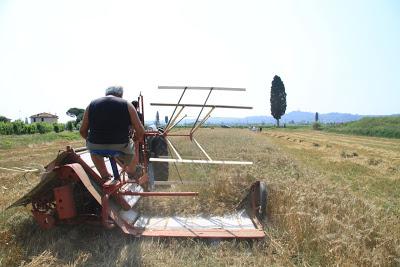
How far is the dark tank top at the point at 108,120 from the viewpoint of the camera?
4.71 m

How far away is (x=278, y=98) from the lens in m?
83.6

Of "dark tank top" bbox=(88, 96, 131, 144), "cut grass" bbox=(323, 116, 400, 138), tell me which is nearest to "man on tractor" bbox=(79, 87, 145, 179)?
"dark tank top" bbox=(88, 96, 131, 144)

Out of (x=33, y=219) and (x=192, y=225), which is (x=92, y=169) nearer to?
(x=33, y=219)

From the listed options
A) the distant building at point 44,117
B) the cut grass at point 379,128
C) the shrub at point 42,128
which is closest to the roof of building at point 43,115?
the distant building at point 44,117

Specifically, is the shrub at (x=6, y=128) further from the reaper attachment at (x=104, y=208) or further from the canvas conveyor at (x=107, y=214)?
the canvas conveyor at (x=107, y=214)

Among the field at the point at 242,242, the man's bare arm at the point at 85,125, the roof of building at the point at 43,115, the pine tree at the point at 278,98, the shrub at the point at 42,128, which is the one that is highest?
the pine tree at the point at 278,98

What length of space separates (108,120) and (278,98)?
8108cm

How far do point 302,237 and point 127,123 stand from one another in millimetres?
2464

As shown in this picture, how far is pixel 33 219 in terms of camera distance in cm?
507

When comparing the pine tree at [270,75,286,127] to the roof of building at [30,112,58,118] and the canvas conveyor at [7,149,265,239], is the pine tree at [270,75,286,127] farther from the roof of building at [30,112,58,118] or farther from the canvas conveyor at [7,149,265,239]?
the canvas conveyor at [7,149,265,239]

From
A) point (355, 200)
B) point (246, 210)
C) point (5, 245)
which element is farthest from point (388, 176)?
point (5, 245)

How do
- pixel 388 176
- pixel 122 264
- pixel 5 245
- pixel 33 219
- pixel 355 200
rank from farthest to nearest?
pixel 388 176 → pixel 355 200 → pixel 33 219 → pixel 5 245 → pixel 122 264

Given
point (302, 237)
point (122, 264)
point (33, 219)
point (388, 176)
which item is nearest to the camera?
point (122, 264)

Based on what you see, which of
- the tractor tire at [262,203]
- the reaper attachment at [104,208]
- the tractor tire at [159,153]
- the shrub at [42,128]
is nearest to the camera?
the reaper attachment at [104,208]
